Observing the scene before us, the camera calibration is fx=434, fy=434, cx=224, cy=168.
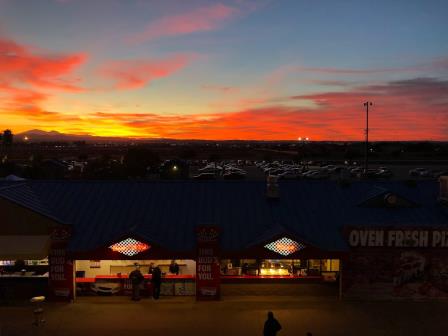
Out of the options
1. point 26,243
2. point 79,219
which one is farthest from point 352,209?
point 26,243

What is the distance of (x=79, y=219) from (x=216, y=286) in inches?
268

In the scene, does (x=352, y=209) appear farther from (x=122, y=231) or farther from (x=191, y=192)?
(x=122, y=231)

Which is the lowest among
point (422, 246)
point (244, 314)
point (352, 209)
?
point (244, 314)

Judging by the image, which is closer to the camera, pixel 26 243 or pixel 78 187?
pixel 26 243

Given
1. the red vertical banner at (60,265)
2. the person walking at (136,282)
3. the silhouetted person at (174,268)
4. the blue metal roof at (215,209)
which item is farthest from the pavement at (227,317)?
the blue metal roof at (215,209)

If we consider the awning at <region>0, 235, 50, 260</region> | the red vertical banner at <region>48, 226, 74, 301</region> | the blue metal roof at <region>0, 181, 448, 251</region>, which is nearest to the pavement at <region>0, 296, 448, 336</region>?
the red vertical banner at <region>48, 226, 74, 301</region>

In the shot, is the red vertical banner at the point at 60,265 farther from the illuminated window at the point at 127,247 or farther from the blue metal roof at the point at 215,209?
the illuminated window at the point at 127,247

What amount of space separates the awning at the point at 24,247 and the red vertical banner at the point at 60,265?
0.40 metres

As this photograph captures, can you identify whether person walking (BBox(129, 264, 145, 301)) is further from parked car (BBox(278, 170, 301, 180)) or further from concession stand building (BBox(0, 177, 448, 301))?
parked car (BBox(278, 170, 301, 180))

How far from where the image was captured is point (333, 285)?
61.7ft

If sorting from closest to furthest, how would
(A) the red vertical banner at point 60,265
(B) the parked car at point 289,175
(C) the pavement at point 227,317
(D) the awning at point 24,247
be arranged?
(C) the pavement at point 227,317 < (D) the awning at point 24,247 < (A) the red vertical banner at point 60,265 < (B) the parked car at point 289,175

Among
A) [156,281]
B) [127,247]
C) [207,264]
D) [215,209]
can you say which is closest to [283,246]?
[207,264]

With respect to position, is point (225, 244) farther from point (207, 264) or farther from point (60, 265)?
point (60, 265)

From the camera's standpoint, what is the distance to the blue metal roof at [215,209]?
1831 centimetres
